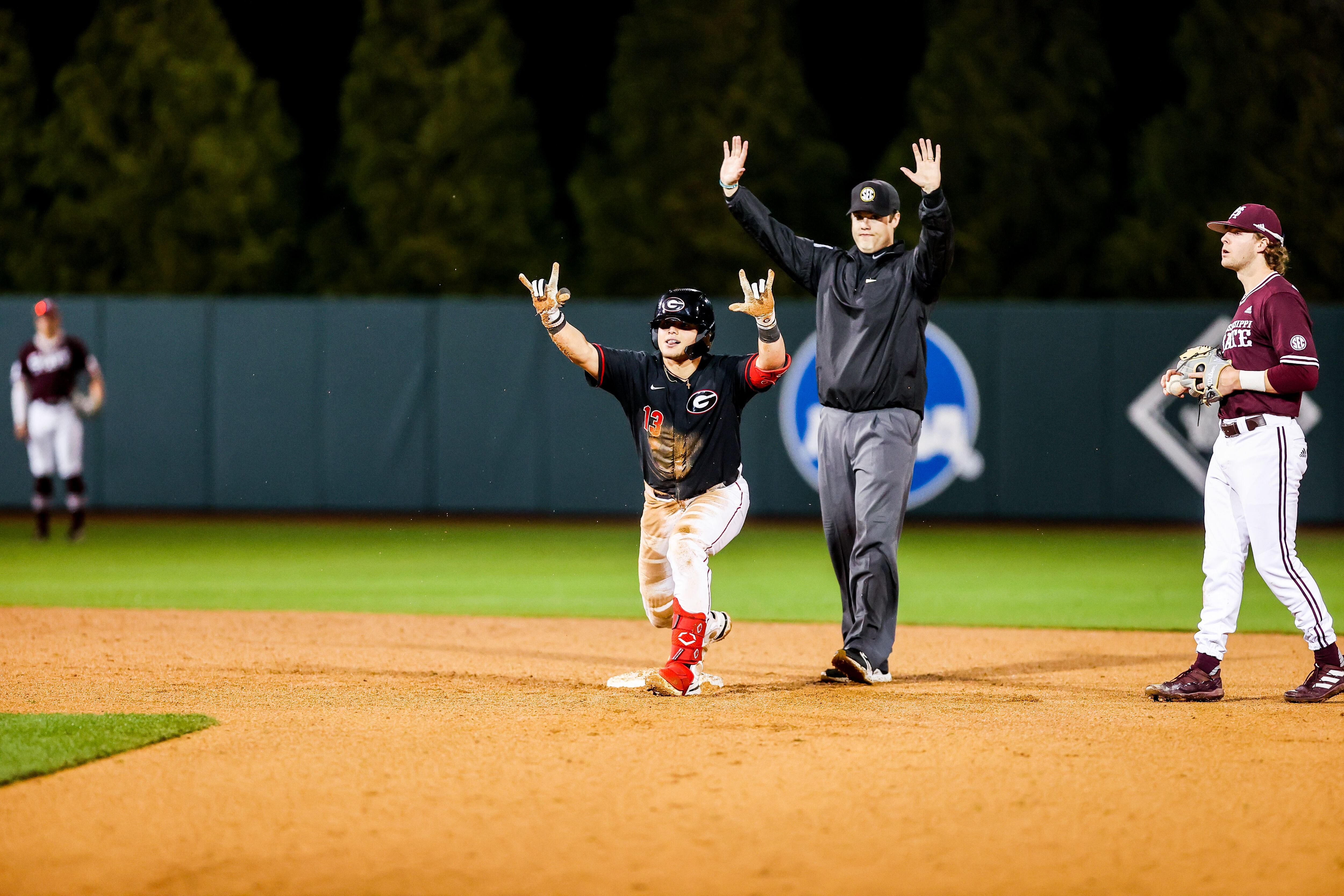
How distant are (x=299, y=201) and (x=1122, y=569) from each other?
1572 cm

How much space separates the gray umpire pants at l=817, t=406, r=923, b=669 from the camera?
6.87 meters

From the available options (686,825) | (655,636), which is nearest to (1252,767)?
(686,825)

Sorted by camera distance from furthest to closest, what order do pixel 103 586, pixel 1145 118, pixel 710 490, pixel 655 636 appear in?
pixel 1145 118 < pixel 103 586 < pixel 655 636 < pixel 710 490

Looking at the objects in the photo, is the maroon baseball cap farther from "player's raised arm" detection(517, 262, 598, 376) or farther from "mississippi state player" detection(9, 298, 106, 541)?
"mississippi state player" detection(9, 298, 106, 541)

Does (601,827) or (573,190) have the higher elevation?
(573,190)

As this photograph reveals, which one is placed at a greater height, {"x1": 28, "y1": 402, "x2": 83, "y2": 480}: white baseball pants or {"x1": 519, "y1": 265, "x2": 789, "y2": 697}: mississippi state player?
{"x1": 519, "y1": 265, "x2": 789, "y2": 697}: mississippi state player

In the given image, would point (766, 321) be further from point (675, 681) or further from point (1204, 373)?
point (1204, 373)

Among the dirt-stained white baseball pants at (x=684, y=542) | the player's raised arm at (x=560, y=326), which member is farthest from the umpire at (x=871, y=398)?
the player's raised arm at (x=560, y=326)

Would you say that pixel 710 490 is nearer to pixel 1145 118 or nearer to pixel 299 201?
pixel 299 201

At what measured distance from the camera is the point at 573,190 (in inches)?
907

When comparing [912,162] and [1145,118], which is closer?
[912,162]

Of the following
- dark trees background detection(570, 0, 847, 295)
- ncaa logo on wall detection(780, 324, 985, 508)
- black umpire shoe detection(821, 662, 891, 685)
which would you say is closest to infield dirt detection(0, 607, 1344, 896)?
black umpire shoe detection(821, 662, 891, 685)

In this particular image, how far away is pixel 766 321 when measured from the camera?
655 cm

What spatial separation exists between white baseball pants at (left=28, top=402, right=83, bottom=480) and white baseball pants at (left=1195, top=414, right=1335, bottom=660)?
36.9 ft
